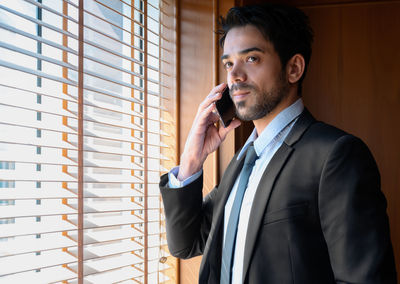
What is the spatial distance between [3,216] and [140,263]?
27.3 inches

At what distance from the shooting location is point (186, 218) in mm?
1608

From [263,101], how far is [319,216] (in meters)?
0.43

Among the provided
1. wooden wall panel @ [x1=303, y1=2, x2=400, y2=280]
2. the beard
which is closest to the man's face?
the beard

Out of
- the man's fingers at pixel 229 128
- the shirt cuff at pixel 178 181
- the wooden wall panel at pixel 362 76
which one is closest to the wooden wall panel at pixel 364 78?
the wooden wall panel at pixel 362 76

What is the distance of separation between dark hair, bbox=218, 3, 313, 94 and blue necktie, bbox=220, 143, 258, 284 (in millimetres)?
332

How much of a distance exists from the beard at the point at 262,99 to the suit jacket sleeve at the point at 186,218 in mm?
367

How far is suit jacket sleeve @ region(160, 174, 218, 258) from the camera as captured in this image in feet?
5.21

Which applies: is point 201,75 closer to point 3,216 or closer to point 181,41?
point 181,41

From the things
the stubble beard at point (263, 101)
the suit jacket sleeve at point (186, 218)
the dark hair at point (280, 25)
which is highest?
the dark hair at point (280, 25)

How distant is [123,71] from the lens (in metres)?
1.57

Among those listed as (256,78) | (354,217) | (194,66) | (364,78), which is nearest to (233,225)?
(354,217)

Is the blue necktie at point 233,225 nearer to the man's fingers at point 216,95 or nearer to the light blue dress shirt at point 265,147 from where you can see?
the light blue dress shirt at point 265,147

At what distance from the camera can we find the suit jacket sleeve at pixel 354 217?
3.53 feet

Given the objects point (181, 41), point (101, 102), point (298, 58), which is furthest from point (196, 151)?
point (181, 41)
